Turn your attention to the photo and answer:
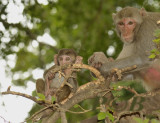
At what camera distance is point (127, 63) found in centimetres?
534

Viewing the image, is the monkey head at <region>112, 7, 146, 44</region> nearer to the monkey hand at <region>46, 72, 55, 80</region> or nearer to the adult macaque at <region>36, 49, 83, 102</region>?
the adult macaque at <region>36, 49, 83, 102</region>

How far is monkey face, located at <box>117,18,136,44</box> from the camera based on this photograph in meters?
5.50

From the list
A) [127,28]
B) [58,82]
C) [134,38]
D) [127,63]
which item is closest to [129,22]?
[127,28]

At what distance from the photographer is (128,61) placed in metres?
5.36

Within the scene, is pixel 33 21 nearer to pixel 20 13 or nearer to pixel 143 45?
pixel 20 13

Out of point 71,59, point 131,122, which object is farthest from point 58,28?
point 131,122

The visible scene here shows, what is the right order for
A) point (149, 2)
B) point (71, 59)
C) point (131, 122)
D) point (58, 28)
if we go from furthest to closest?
point (58, 28), point (149, 2), point (71, 59), point (131, 122)

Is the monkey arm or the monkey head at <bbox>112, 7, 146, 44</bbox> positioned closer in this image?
the monkey arm

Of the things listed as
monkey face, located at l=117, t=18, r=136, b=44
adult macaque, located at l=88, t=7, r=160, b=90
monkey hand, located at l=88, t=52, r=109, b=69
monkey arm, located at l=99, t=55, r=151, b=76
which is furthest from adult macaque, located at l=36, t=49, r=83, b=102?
monkey face, located at l=117, t=18, r=136, b=44

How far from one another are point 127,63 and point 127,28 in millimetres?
698

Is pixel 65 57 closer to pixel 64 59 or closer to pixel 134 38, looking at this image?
pixel 64 59

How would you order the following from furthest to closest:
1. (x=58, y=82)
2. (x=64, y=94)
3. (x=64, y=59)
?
(x=64, y=59) < (x=58, y=82) < (x=64, y=94)

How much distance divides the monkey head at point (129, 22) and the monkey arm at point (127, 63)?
42 centimetres

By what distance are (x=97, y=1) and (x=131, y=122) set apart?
4.10 metres
